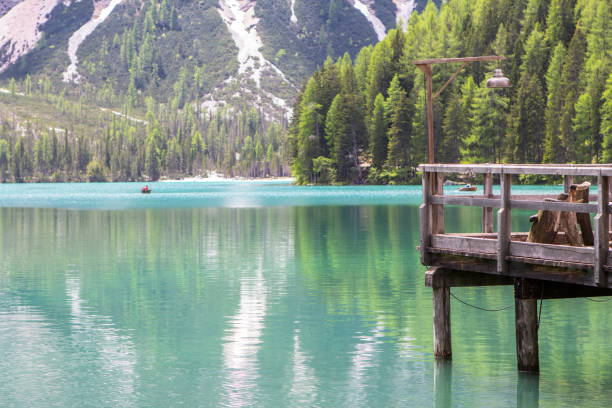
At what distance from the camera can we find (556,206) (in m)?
16.8

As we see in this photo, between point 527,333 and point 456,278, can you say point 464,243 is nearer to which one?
point 456,278

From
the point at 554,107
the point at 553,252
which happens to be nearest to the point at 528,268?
the point at 553,252

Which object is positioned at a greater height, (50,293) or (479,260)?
(479,260)

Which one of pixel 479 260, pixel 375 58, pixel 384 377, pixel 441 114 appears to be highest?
pixel 375 58

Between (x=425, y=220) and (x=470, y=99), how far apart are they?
422ft

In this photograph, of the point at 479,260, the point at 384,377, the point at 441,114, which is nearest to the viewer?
the point at 479,260

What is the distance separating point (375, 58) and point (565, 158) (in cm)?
5352

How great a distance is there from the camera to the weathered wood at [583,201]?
17.5m

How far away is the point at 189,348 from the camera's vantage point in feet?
75.1

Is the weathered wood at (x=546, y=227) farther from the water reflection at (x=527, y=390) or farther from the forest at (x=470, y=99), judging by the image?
the forest at (x=470, y=99)

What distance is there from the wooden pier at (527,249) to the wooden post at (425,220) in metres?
0.02

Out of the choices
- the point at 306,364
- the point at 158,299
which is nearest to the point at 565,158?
the point at 158,299

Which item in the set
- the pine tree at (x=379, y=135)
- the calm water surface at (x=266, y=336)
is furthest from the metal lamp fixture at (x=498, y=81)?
the pine tree at (x=379, y=135)

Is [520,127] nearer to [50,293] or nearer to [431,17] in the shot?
[431,17]
